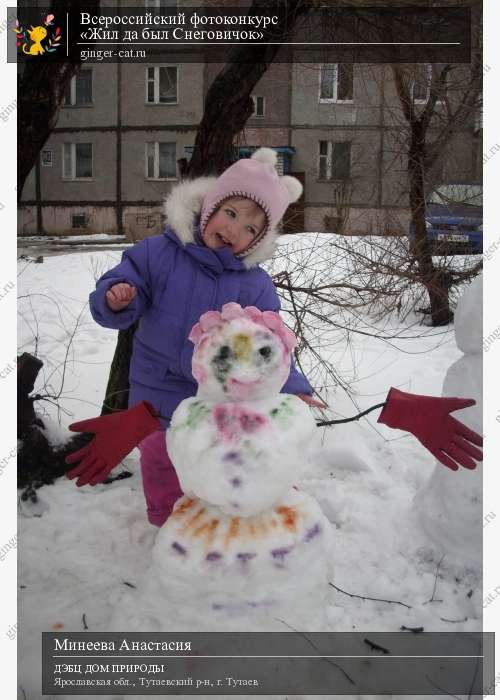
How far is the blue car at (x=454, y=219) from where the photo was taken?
1.84 metres

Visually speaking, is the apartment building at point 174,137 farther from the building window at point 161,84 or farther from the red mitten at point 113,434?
the red mitten at point 113,434

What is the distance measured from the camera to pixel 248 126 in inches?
73.0

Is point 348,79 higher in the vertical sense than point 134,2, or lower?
lower

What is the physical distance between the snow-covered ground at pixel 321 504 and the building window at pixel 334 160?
624 millimetres

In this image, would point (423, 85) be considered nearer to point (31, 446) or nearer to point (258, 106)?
point (258, 106)

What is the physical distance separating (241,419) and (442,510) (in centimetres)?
70

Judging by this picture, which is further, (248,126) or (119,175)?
(248,126)

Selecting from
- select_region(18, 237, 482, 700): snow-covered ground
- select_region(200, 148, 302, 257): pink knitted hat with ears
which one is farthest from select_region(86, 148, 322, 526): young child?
select_region(18, 237, 482, 700): snow-covered ground

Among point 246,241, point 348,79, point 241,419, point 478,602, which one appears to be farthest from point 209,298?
point 478,602

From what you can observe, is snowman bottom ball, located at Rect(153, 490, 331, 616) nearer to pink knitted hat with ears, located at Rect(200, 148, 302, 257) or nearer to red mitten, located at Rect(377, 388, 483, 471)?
red mitten, located at Rect(377, 388, 483, 471)

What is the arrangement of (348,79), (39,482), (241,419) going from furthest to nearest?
1. (39,482)
2. (348,79)
3. (241,419)

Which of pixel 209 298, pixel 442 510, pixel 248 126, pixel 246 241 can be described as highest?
pixel 248 126

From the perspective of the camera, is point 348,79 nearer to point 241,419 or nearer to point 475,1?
point 475,1

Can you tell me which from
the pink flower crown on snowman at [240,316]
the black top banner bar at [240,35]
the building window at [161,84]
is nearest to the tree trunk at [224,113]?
the black top banner bar at [240,35]
